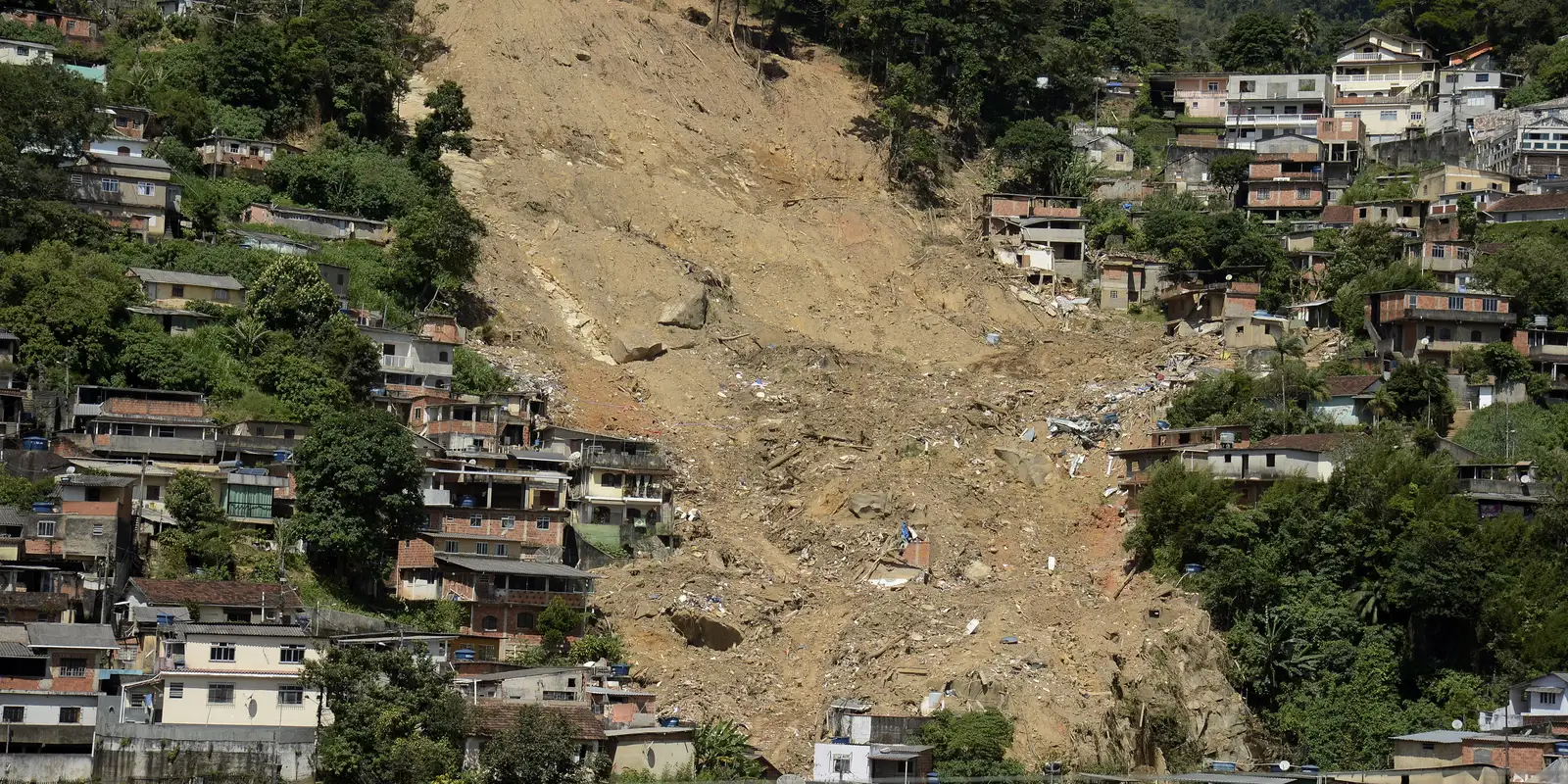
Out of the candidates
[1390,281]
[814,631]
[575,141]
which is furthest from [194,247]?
[1390,281]

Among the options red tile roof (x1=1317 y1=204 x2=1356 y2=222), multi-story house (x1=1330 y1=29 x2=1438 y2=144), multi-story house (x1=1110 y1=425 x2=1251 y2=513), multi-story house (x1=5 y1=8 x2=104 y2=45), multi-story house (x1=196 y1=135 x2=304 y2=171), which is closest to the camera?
multi-story house (x1=1110 y1=425 x2=1251 y2=513)

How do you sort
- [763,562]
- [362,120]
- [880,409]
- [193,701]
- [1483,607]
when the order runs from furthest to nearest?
1. [362,120]
2. [880,409]
3. [763,562]
4. [1483,607]
5. [193,701]

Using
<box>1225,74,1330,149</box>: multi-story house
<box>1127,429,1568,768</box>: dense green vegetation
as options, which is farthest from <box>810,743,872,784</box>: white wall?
<box>1225,74,1330,149</box>: multi-story house

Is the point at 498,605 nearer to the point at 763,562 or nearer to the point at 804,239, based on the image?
the point at 763,562

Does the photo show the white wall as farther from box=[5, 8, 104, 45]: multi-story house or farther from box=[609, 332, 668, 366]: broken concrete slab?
box=[5, 8, 104, 45]: multi-story house

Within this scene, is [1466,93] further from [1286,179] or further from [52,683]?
[52,683]

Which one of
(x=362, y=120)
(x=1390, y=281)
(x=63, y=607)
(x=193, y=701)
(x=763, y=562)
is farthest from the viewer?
(x=362, y=120)
